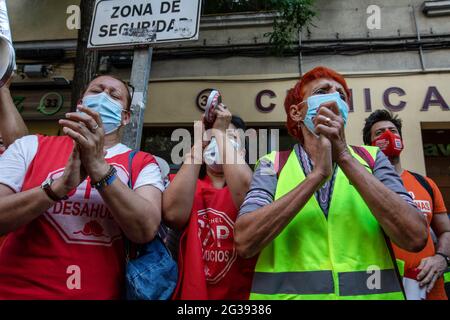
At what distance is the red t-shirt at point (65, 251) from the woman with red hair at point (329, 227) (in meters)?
0.52

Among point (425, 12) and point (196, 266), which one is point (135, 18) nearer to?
point (196, 266)

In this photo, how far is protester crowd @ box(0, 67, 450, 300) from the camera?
123 centimetres

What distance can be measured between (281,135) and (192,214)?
409cm

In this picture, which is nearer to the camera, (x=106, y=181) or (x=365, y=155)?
(x=106, y=181)

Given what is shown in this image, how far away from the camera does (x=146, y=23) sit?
7.41 feet

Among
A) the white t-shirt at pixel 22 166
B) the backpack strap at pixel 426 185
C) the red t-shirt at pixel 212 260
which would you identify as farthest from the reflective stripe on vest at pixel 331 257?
the backpack strap at pixel 426 185

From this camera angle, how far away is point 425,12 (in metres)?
5.20

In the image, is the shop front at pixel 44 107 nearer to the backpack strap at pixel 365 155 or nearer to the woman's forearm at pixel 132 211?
the woman's forearm at pixel 132 211

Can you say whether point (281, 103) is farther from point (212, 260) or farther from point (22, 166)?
point (22, 166)

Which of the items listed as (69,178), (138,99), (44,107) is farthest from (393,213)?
(44,107)

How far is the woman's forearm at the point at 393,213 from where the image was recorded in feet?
3.93

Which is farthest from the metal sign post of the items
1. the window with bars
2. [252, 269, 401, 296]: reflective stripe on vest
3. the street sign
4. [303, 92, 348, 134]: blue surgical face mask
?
the window with bars

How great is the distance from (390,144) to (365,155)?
121 centimetres

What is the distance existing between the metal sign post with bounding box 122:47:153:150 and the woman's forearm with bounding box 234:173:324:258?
1.07 metres
